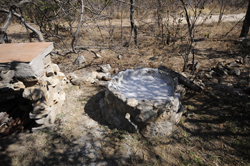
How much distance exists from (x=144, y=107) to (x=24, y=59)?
202cm

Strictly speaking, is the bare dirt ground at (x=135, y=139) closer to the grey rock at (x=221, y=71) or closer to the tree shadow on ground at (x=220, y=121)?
the tree shadow on ground at (x=220, y=121)

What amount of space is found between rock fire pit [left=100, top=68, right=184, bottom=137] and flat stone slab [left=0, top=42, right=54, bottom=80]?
1319 millimetres

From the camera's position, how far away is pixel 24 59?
90.7 inches

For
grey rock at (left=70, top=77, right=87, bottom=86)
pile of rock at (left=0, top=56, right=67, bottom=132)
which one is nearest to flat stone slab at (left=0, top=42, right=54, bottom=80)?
pile of rock at (left=0, top=56, right=67, bottom=132)

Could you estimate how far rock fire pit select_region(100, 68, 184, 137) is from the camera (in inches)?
106

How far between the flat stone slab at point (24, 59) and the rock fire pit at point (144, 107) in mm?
1319

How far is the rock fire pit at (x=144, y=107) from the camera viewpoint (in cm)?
269

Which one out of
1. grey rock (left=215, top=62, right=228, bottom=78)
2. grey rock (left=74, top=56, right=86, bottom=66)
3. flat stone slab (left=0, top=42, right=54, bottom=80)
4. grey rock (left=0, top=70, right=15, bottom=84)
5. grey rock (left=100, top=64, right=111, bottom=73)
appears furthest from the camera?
grey rock (left=74, top=56, right=86, bottom=66)

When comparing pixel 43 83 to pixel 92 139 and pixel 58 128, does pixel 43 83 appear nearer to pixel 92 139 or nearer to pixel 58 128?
pixel 58 128

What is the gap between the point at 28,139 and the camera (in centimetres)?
260

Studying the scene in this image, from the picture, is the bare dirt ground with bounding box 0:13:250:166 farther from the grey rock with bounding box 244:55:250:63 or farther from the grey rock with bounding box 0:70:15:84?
the grey rock with bounding box 244:55:250:63

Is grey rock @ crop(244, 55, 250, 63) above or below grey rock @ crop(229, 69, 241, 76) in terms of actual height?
above

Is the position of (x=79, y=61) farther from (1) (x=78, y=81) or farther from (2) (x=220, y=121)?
(2) (x=220, y=121)

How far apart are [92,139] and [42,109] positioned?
103 centimetres
